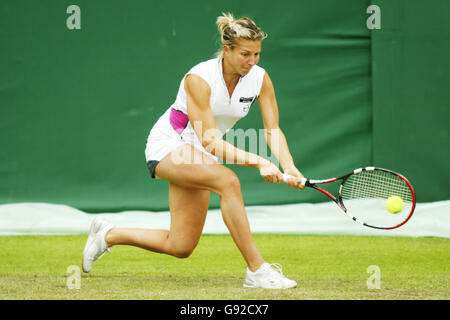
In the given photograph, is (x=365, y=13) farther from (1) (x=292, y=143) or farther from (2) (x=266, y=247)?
(2) (x=266, y=247)

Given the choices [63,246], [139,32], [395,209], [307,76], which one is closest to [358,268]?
[395,209]

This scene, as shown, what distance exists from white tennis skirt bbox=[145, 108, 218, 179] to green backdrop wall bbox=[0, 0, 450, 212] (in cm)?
254

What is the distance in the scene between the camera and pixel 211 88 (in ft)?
11.4

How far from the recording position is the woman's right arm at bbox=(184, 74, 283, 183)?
337 centimetres

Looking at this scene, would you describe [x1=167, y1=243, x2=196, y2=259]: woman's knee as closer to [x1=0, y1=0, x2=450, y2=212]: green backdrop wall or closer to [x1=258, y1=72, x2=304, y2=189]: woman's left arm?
[x1=258, y1=72, x2=304, y2=189]: woman's left arm

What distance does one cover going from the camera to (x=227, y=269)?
4.12m

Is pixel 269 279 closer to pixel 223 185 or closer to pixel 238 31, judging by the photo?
pixel 223 185

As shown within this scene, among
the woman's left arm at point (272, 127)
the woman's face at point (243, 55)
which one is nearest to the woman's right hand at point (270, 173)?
the woman's left arm at point (272, 127)

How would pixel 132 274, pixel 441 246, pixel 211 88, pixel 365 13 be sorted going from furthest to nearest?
pixel 365 13 → pixel 441 246 → pixel 132 274 → pixel 211 88

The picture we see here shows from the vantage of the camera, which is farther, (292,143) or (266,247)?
(292,143)

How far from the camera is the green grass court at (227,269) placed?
3.25 m

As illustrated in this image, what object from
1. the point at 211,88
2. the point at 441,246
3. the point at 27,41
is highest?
the point at 27,41

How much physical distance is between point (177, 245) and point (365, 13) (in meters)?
3.21

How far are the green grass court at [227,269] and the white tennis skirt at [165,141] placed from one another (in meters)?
0.59
